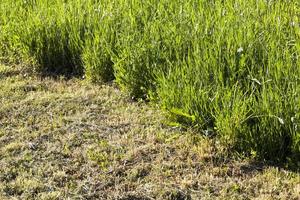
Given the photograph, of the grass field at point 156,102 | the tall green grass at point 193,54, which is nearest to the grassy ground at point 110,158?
the grass field at point 156,102

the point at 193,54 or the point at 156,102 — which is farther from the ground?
the point at 193,54

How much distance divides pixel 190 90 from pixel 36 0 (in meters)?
2.34

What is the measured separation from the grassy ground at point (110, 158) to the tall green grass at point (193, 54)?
0.58 ft

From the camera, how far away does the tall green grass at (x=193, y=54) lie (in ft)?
11.3

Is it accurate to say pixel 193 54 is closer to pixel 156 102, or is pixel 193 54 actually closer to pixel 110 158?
pixel 156 102

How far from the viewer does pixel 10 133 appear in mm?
3902

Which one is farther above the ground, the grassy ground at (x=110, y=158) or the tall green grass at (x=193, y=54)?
the tall green grass at (x=193, y=54)

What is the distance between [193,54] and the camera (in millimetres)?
3885

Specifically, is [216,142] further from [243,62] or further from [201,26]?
[201,26]

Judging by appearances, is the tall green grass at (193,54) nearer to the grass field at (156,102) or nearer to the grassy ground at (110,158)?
the grass field at (156,102)

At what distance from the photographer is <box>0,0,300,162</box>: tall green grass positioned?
3.44 meters

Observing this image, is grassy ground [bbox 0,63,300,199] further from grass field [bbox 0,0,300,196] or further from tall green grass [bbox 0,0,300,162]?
tall green grass [bbox 0,0,300,162]

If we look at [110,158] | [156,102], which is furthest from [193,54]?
[110,158]

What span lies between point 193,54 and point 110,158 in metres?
0.92
